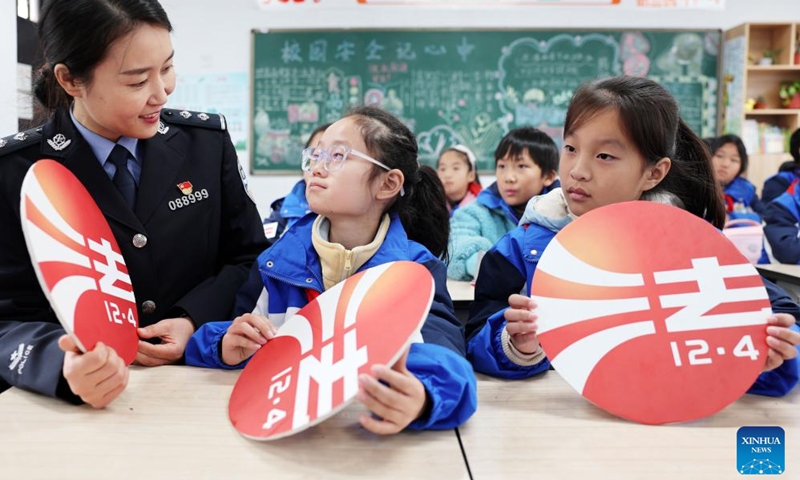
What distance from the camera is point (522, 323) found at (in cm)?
104

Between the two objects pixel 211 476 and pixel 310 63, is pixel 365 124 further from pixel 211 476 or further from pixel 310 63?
pixel 310 63

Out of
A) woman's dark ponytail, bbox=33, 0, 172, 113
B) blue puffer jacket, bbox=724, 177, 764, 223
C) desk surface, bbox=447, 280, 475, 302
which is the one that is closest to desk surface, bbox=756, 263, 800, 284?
blue puffer jacket, bbox=724, 177, 764, 223

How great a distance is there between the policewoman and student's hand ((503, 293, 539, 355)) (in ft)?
2.01

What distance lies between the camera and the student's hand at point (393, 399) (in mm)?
830

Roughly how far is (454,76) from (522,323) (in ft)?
15.6

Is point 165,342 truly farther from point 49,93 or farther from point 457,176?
point 457,176

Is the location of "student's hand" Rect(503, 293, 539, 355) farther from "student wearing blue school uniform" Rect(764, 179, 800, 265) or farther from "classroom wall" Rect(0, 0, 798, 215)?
"classroom wall" Rect(0, 0, 798, 215)

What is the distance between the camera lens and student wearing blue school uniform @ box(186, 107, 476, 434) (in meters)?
1.14

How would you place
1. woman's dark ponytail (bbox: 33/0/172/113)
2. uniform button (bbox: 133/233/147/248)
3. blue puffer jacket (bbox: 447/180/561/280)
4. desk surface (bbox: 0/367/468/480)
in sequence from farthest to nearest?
blue puffer jacket (bbox: 447/180/561/280), uniform button (bbox: 133/233/147/248), woman's dark ponytail (bbox: 33/0/172/113), desk surface (bbox: 0/367/468/480)

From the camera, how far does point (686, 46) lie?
545cm

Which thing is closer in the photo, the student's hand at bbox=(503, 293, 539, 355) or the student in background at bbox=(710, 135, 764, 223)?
the student's hand at bbox=(503, 293, 539, 355)

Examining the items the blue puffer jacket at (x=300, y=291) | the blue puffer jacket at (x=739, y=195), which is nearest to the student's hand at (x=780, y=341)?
the blue puffer jacket at (x=300, y=291)

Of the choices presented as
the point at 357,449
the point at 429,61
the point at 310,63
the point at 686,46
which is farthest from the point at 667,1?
Answer: the point at 357,449

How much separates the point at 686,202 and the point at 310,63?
4555 millimetres
